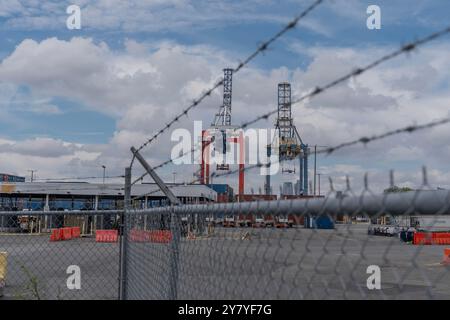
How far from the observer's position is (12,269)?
17.9m

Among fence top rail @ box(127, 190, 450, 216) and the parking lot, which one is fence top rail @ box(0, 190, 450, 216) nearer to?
fence top rail @ box(127, 190, 450, 216)

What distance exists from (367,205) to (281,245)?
0.81 metres

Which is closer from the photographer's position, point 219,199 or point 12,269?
point 219,199

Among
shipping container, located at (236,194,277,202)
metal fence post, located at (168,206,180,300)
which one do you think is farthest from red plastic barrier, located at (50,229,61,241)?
shipping container, located at (236,194,277,202)

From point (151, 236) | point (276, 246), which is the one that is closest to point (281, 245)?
point (276, 246)

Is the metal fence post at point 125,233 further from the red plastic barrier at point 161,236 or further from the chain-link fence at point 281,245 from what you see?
the red plastic barrier at point 161,236

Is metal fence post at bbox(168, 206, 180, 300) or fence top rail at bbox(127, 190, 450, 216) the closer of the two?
fence top rail at bbox(127, 190, 450, 216)

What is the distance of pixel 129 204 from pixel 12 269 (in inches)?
514

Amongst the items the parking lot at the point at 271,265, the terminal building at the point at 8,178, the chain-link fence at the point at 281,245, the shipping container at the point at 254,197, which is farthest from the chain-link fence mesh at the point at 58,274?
the terminal building at the point at 8,178

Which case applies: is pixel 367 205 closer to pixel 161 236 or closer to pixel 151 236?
pixel 161 236

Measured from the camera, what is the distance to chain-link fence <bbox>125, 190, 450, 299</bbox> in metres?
2.13
